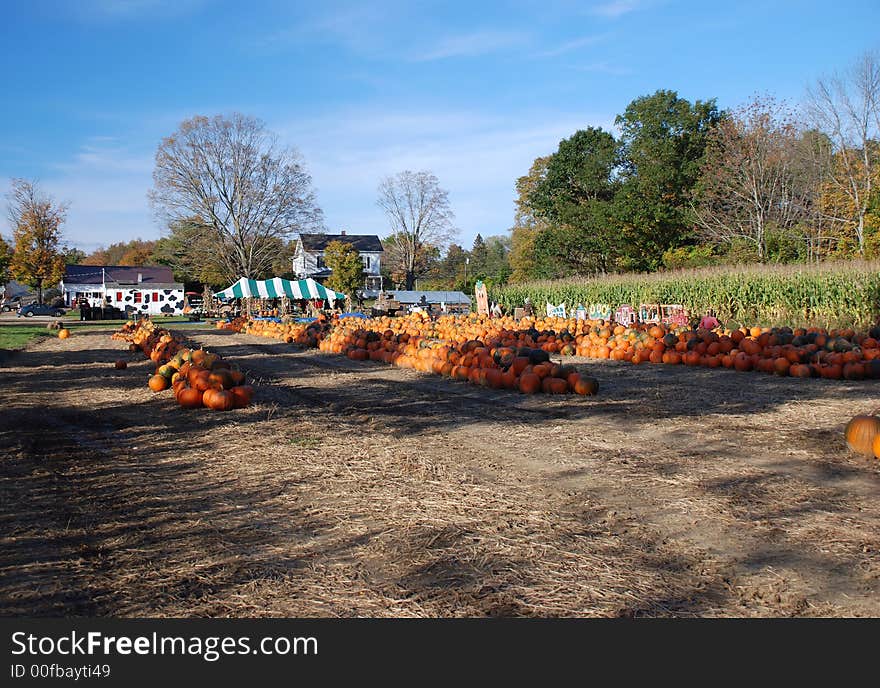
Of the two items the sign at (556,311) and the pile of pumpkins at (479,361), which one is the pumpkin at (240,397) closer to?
the pile of pumpkins at (479,361)

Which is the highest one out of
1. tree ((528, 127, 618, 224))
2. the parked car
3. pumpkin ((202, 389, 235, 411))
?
tree ((528, 127, 618, 224))

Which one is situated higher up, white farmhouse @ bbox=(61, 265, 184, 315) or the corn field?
white farmhouse @ bbox=(61, 265, 184, 315)

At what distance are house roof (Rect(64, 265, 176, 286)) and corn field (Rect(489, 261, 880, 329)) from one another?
57.5m

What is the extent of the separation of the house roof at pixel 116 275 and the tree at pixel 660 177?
50.9 m

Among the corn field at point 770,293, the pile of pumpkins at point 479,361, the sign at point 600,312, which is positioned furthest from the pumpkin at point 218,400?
the sign at point 600,312

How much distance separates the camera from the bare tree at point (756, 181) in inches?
1364

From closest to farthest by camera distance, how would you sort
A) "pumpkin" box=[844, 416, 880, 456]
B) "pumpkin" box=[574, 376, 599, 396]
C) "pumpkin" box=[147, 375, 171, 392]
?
1. "pumpkin" box=[844, 416, 880, 456]
2. "pumpkin" box=[574, 376, 599, 396]
3. "pumpkin" box=[147, 375, 171, 392]

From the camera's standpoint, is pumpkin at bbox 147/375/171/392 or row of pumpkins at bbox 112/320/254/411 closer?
row of pumpkins at bbox 112/320/254/411

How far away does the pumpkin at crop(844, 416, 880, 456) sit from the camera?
5.77 m

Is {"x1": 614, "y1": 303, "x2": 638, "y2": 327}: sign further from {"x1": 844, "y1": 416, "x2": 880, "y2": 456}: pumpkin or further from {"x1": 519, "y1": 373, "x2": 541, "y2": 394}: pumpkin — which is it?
{"x1": 844, "y1": 416, "x2": 880, "y2": 456}: pumpkin

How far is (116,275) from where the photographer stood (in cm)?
7381

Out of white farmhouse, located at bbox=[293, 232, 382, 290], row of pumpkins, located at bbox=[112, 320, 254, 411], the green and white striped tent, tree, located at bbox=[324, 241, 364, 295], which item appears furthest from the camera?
white farmhouse, located at bbox=[293, 232, 382, 290]

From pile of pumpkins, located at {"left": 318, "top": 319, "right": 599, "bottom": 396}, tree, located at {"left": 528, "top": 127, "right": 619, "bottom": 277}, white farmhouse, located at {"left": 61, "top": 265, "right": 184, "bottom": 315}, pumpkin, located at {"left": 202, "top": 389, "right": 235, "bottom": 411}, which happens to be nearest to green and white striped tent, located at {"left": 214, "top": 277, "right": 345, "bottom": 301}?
pile of pumpkins, located at {"left": 318, "top": 319, "right": 599, "bottom": 396}

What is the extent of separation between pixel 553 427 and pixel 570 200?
146 ft
